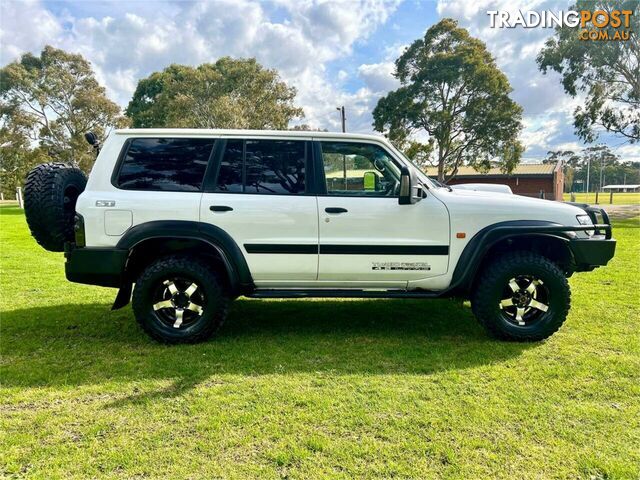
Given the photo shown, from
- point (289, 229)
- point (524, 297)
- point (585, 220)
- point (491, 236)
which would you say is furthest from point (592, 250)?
point (289, 229)

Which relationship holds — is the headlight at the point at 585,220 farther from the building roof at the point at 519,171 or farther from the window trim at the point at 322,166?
the building roof at the point at 519,171

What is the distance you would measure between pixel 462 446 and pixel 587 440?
0.74m

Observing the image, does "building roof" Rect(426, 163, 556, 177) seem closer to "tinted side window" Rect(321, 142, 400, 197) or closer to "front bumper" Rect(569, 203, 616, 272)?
"front bumper" Rect(569, 203, 616, 272)

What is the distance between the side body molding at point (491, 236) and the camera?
3871mm

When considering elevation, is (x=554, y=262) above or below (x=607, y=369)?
above

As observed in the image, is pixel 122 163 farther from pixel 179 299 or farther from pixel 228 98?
pixel 228 98

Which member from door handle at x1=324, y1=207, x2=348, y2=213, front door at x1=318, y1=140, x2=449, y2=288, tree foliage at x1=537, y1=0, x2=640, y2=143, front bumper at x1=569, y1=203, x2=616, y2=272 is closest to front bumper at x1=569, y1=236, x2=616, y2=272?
front bumper at x1=569, y1=203, x2=616, y2=272

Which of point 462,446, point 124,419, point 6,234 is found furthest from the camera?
point 6,234

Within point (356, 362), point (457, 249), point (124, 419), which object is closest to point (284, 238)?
point (356, 362)

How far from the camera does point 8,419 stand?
2.78 meters

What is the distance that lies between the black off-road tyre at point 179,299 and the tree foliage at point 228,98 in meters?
20.2

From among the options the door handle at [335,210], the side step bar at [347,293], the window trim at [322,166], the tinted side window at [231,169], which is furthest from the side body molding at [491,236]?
the tinted side window at [231,169]

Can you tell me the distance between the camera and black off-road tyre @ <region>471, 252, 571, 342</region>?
3.92 m

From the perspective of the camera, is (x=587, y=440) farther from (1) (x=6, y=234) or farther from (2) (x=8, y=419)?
(1) (x=6, y=234)
